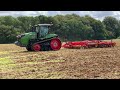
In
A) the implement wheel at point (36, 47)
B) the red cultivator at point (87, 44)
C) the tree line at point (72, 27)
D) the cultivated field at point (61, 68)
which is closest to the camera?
the cultivated field at point (61, 68)

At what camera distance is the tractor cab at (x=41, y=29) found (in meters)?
13.3

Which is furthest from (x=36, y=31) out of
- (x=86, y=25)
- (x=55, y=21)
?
(x=86, y=25)

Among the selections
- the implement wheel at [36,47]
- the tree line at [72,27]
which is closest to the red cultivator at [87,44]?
the tree line at [72,27]

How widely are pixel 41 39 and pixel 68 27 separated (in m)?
1.61

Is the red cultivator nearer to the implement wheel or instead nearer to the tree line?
the tree line

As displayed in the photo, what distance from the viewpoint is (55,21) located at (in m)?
14.3

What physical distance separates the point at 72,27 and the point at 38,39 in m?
Answer: 1.95

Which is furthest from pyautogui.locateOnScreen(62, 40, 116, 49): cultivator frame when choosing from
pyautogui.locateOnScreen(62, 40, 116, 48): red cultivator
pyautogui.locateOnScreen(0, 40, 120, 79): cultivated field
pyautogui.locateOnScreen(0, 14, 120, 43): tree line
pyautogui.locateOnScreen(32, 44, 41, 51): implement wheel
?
pyautogui.locateOnScreen(0, 40, 120, 79): cultivated field

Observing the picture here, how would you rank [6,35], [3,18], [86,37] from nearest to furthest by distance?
1. [86,37]
2. [6,35]
3. [3,18]

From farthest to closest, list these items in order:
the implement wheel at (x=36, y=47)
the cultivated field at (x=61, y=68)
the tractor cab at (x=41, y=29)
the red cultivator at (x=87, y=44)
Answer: the red cultivator at (x=87, y=44) < the implement wheel at (x=36, y=47) < the tractor cab at (x=41, y=29) < the cultivated field at (x=61, y=68)

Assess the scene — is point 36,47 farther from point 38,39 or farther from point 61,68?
point 61,68

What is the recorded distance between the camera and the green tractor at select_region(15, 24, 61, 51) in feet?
44.1

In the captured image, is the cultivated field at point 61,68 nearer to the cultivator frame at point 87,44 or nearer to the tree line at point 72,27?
the tree line at point 72,27

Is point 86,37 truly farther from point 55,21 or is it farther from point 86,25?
point 55,21
